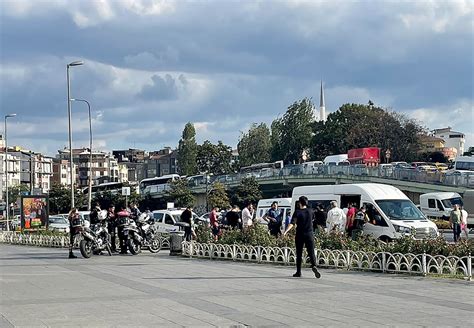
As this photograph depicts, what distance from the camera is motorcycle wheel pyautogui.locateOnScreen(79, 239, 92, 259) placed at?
74.6 ft

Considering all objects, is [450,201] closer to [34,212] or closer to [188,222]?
[34,212]

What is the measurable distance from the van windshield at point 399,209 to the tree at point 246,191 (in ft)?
190

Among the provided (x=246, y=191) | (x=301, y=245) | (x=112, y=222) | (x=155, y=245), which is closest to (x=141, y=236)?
(x=155, y=245)

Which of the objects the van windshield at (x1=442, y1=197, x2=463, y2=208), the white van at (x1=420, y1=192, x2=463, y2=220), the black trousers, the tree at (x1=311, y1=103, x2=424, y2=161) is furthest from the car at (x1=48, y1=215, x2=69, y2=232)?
the tree at (x1=311, y1=103, x2=424, y2=161)

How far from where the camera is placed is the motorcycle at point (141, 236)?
77.9 ft

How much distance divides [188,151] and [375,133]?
123 ft

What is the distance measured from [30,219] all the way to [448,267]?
101ft

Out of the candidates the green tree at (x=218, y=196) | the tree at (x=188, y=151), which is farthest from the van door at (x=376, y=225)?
the tree at (x=188, y=151)

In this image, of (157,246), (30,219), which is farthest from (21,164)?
(157,246)

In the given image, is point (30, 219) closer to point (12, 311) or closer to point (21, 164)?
point (12, 311)

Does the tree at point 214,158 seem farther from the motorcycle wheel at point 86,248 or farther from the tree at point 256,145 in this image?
the motorcycle wheel at point 86,248

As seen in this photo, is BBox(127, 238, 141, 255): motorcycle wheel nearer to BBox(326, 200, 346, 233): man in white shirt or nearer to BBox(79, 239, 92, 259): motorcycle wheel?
BBox(79, 239, 92, 259): motorcycle wheel

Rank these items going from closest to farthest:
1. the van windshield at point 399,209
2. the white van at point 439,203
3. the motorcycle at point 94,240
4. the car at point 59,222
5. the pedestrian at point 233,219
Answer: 1. the motorcycle at point 94,240
2. the van windshield at point 399,209
3. the pedestrian at point 233,219
4. the car at point 59,222
5. the white van at point 439,203

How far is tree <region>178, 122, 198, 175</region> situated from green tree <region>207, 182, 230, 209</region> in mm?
32783
